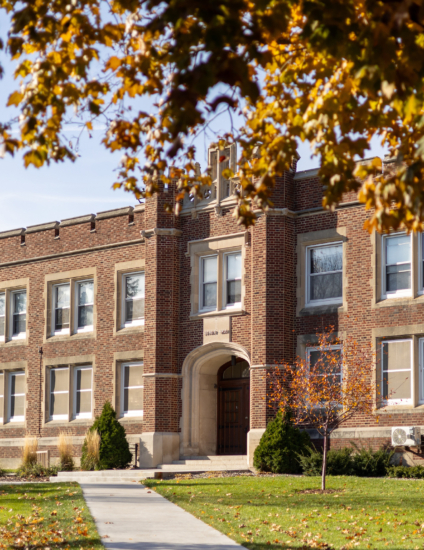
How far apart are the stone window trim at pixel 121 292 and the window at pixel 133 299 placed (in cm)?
8

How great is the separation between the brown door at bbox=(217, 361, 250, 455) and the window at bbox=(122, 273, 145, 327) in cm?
348

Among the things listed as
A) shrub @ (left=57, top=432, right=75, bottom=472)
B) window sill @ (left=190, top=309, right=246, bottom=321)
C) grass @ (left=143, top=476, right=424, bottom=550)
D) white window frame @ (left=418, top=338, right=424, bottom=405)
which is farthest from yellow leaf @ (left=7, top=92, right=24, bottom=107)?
shrub @ (left=57, top=432, right=75, bottom=472)

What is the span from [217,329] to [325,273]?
3682 millimetres

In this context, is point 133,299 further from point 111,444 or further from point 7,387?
point 7,387

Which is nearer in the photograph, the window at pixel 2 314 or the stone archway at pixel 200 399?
the stone archway at pixel 200 399

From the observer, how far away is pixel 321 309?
23938 millimetres

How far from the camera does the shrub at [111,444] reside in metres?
25.5

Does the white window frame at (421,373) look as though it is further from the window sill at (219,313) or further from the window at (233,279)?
the window at (233,279)

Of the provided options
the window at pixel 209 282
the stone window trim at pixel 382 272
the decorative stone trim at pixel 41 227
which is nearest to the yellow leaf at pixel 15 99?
the stone window trim at pixel 382 272

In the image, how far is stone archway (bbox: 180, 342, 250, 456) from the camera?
25.7 metres

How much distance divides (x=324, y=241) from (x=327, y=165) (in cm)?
1682

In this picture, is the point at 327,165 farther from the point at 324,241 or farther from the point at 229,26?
the point at 324,241

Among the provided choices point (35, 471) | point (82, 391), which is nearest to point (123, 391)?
point (82, 391)

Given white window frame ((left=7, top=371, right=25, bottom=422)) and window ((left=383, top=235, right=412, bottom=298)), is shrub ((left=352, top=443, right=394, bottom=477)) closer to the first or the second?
window ((left=383, top=235, right=412, bottom=298))
